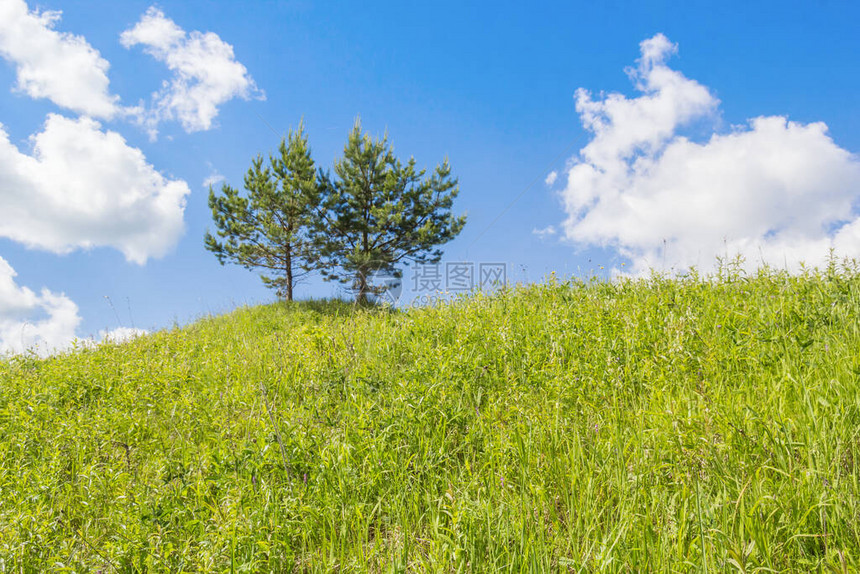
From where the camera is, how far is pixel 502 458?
9.78ft

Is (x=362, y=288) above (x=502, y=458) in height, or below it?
above

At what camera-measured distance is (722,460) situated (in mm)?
2562

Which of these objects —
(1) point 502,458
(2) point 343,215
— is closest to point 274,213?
(2) point 343,215

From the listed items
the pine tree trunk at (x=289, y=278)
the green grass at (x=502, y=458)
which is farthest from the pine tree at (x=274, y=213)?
the green grass at (x=502, y=458)

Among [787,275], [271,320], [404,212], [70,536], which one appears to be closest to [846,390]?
→ [787,275]

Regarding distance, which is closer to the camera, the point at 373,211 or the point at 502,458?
the point at 502,458

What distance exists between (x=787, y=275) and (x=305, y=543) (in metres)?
6.96

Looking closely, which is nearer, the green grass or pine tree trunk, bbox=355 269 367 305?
the green grass

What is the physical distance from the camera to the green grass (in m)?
2.30

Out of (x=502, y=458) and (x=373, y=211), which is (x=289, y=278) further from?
(x=502, y=458)

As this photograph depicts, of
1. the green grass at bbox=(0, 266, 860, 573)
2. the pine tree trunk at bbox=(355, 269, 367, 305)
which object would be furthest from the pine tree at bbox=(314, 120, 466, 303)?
the green grass at bbox=(0, 266, 860, 573)

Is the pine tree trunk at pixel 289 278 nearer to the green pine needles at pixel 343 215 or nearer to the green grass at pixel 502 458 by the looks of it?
the green pine needles at pixel 343 215

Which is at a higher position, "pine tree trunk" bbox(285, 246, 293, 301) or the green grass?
"pine tree trunk" bbox(285, 246, 293, 301)

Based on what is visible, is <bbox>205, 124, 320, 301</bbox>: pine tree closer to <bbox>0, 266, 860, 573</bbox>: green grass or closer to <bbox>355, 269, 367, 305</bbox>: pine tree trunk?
<bbox>355, 269, 367, 305</bbox>: pine tree trunk
